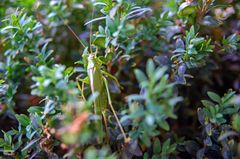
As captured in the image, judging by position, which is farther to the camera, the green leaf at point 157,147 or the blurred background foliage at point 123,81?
the green leaf at point 157,147

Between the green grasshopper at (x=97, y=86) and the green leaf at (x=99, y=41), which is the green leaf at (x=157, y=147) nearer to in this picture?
the green grasshopper at (x=97, y=86)

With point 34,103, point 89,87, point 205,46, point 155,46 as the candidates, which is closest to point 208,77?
point 155,46

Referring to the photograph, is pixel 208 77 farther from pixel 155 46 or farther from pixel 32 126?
pixel 32 126

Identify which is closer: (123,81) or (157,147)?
(157,147)

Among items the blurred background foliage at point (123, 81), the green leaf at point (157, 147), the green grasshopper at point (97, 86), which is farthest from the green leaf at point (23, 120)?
the green leaf at point (157, 147)

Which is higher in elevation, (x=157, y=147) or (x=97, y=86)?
(x=97, y=86)

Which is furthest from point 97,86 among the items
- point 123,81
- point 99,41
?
point 123,81

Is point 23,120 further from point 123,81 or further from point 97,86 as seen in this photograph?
point 123,81

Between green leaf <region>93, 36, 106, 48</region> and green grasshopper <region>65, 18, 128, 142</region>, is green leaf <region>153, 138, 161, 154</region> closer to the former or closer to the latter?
green grasshopper <region>65, 18, 128, 142</region>
